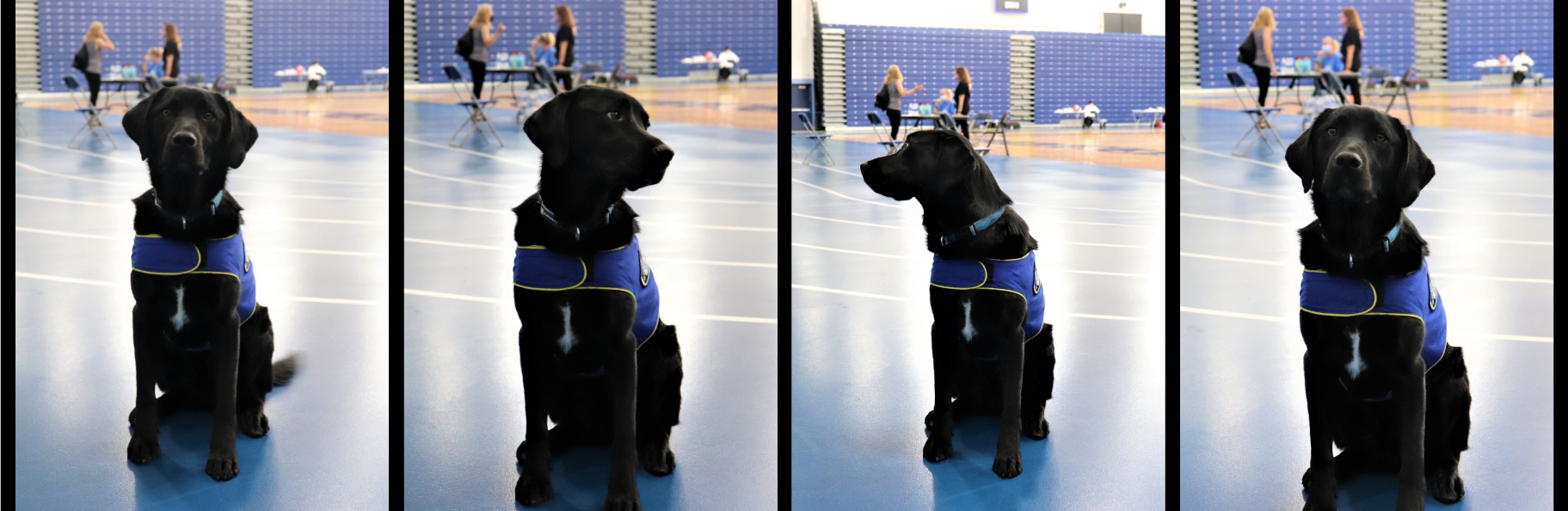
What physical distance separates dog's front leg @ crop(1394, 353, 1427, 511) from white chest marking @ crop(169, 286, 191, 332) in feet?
9.03

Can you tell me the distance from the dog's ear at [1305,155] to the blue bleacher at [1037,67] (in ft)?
4.70

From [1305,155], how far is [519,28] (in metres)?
3.69

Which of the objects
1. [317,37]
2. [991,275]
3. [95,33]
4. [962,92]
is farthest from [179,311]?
[95,33]

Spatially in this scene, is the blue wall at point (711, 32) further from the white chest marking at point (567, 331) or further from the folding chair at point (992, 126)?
the white chest marking at point (567, 331)

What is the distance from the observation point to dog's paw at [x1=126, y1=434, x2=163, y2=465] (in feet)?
8.45

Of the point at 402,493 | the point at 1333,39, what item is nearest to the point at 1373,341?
the point at 402,493

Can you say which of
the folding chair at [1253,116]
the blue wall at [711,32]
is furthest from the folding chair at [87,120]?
the folding chair at [1253,116]

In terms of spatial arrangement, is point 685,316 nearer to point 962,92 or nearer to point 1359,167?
point 962,92

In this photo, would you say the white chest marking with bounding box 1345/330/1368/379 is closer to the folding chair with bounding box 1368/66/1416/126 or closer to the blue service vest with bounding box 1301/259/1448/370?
the blue service vest with bounding box 1301/259/1448/370

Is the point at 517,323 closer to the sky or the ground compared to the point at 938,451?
closer to the sky

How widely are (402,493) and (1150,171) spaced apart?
5.72 meters

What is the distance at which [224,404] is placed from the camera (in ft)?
8.38

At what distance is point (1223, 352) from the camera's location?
3584mm

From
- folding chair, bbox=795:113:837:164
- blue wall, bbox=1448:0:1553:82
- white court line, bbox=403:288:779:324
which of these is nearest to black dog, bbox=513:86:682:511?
white court line, bbox=403:288:779:324
